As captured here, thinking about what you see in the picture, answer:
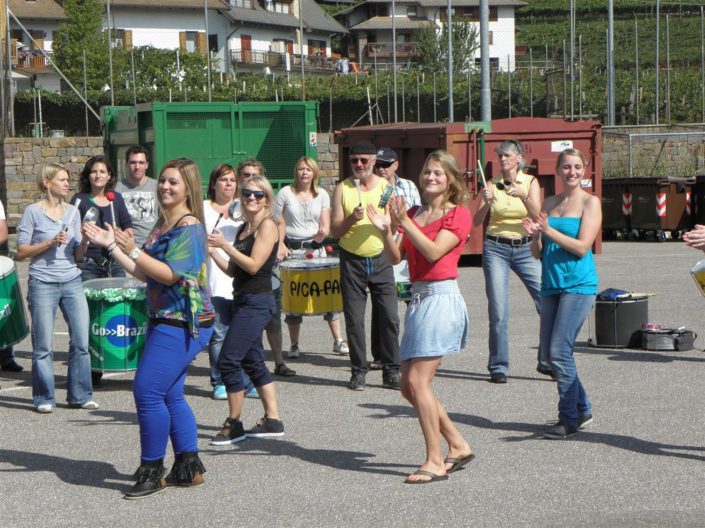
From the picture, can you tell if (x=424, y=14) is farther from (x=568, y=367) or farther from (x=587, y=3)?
(x=568, y=367)

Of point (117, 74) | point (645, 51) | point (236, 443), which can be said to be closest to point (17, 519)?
point (236, 443)

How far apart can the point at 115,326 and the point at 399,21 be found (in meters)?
93.5

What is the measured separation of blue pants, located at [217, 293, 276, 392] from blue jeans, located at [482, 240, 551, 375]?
2465mm

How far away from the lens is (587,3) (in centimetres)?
9400

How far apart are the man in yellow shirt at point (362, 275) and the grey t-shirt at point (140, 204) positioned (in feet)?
6.07

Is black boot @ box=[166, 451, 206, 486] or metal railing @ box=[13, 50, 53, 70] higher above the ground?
metal railing @ box=[13, 50, 53, 70]

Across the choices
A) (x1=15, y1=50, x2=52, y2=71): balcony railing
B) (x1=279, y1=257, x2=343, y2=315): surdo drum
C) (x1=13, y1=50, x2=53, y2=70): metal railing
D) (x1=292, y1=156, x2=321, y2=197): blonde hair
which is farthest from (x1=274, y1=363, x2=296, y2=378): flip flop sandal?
(x1=15, y1=50, x2=52, y2=71): balcony railing

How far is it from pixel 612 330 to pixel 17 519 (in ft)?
21.9

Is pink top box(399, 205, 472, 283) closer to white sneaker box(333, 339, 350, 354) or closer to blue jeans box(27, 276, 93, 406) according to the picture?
blue jeans box(27, 276, 93, 406)

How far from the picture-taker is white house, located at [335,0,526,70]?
3836 inches

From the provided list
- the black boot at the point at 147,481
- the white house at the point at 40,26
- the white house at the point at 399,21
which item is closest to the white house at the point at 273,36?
the white house at the point at 399,21

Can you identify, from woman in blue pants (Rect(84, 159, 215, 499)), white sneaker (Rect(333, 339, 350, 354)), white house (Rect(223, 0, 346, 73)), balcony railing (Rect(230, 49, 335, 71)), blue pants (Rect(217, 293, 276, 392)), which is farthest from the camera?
white house (Rect(223, 0, 346, 73))

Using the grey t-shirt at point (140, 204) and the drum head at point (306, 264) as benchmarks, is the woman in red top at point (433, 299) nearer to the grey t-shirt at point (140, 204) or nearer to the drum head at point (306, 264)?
the drum head at point (306, 264)

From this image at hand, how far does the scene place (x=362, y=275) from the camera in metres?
10.1
